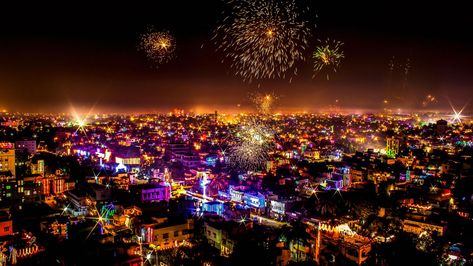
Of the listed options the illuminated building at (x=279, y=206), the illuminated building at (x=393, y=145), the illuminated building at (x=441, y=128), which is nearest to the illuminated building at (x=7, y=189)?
the illuminated building at (x=279, y=206)

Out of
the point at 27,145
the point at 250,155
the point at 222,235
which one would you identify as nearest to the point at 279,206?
the point at 222,235

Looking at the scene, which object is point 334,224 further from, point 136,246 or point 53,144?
point 53,144

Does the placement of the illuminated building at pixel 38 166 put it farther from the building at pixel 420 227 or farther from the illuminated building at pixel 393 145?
the illuminated building at pixel 393 145

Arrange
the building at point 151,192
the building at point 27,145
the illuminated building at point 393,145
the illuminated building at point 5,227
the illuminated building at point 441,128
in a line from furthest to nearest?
the illuminated building at point 441,128 → the illuminated building at point 393,145 → the building at point 27,145 → the building at point 151,192 → the illuminated building at point 5,227

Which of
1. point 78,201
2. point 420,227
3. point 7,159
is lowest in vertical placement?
point 420,227

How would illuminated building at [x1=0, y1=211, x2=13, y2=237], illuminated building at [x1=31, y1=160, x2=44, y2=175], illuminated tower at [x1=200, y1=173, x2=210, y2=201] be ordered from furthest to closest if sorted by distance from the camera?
1. illuminated building at [x1=31, y1=160, x2=44, y2=175]
2. illuminated tower at [x1=200, y1=173, x2=210, y2=201]
3. illuminated building at [x1=0, y1=211, x2=13, y2=237]

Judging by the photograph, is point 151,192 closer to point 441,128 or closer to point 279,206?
point 279,206

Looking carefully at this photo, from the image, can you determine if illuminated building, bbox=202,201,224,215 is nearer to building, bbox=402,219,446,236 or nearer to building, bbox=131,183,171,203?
building, bbox=131,183,171,203

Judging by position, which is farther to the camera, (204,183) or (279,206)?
(204,183)

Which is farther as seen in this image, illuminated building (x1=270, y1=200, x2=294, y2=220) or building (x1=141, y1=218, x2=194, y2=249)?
illuminated building (x1=270, y1=200, x2=294, y2=220)

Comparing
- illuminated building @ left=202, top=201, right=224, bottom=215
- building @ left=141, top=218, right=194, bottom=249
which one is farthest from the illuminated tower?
building @ left=141, top=218, right=194, bottom=249

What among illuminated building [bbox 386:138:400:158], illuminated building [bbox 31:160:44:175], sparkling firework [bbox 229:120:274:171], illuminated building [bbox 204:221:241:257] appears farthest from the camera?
illuminated building [bbox 386:138:400:158]

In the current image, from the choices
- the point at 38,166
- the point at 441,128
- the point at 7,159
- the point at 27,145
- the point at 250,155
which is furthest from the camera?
the point at 441,128
